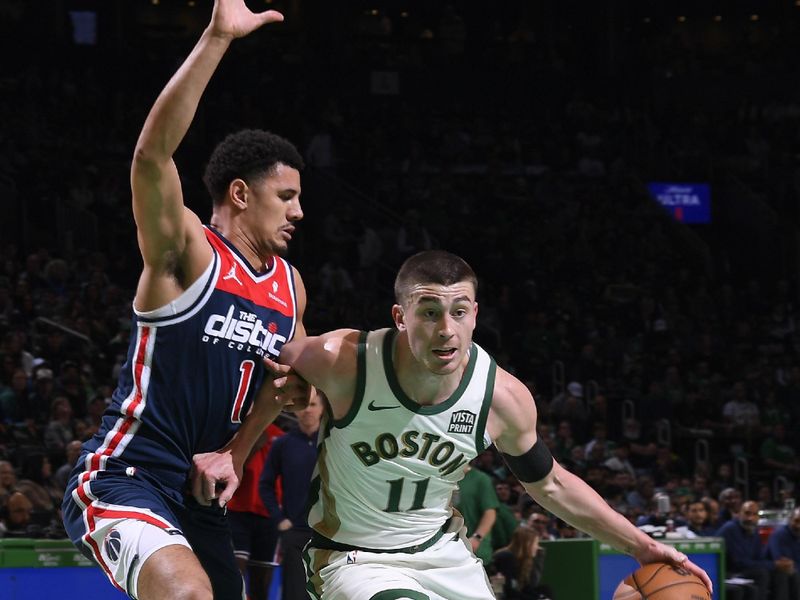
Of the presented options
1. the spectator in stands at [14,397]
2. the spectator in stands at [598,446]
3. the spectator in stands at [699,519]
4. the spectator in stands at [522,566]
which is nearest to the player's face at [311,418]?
the spectator in stands at [522,566]

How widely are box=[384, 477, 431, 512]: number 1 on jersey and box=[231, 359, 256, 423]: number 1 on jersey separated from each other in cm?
59

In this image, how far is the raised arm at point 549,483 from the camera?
494cm

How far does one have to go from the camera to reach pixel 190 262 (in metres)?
4.56

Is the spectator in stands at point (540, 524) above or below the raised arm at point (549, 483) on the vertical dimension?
below

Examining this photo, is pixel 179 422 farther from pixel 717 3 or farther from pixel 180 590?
pixel 717 3

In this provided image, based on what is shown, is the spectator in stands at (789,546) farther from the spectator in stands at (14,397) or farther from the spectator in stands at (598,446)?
the spectator in stands at (14,397)

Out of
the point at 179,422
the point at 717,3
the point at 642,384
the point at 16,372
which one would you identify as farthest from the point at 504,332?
the point at 179,422

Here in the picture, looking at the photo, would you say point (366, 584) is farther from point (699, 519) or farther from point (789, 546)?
point (699, 519)

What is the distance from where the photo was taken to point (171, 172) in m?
4.39

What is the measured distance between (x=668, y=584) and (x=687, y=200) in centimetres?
2177

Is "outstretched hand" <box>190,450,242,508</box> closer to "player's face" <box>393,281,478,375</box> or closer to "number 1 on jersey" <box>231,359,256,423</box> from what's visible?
"number 1 on jersey" <box>231,359,256,423</box>

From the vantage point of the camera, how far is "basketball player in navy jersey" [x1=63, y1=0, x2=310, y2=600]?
14.2 ft

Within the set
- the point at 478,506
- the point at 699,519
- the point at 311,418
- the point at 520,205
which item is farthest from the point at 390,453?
the point at 520,205

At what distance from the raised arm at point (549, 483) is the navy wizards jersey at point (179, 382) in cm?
93
